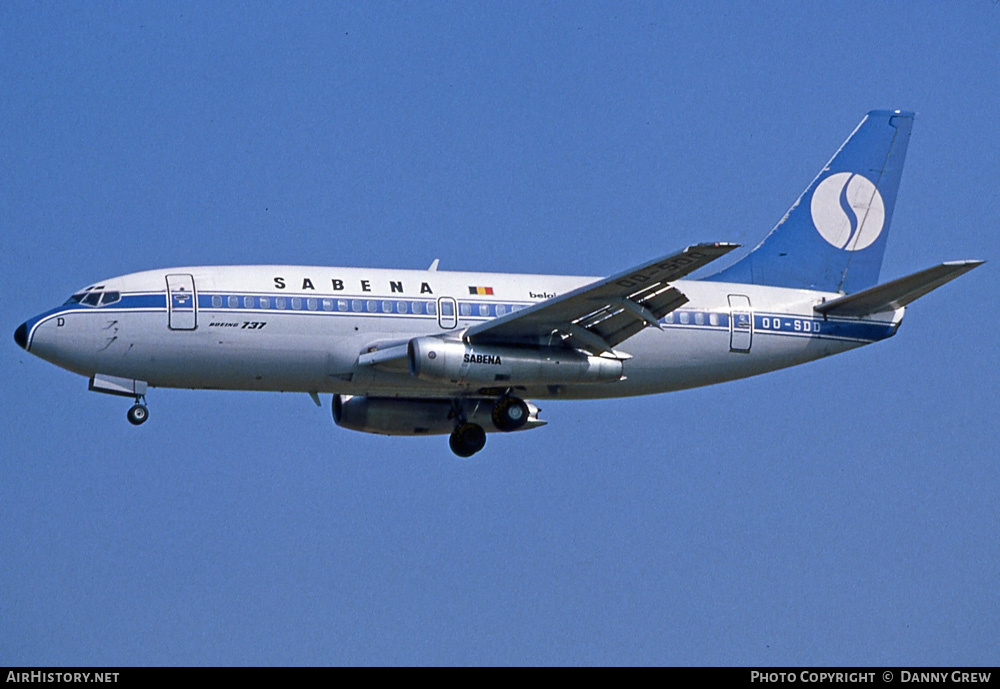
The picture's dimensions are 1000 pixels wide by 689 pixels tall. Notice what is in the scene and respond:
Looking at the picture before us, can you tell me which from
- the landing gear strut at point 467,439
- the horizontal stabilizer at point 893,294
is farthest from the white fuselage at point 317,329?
the horizontal stabilizer at point 893,294

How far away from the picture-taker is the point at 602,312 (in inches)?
1720

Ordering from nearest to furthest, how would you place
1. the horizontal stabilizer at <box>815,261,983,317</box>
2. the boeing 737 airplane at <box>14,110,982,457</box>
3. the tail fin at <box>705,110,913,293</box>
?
1. the boeing 737 airplane at <box>14,110,982,457</box>
2. the horizontal stabilizer at <box>815,261,983,317</box>
3. the tail fin at <box>705,110,913,293</box>

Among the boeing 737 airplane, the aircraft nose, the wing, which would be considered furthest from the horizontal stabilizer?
the aircraft nose

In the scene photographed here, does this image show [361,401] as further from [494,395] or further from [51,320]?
[51,320]

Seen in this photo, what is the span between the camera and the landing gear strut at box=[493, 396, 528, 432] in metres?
46.2

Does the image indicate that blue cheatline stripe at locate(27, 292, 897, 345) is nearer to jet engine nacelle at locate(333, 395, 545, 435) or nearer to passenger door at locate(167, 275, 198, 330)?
A: passenger door at locate(167, 275, 198, 330)

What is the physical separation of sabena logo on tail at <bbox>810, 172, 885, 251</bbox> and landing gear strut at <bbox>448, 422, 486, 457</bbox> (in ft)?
40.5

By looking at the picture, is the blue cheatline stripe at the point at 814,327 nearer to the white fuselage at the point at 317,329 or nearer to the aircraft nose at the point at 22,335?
the white fuselage at the point at 317,329

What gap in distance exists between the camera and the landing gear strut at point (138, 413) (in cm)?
4288

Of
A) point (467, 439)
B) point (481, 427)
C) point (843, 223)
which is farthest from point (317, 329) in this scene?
point (843, 223)

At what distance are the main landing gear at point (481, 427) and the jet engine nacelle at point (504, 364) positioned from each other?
6.30ft

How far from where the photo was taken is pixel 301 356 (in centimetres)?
4341
